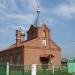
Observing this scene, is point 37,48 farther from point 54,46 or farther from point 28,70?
point 28,70

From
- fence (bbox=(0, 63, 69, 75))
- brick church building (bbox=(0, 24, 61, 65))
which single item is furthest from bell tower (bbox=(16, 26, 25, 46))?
fence (bbox=(0, 63, 69, 75))

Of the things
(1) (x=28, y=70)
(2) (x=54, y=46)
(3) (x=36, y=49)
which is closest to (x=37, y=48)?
(3) (x=36, y=49)

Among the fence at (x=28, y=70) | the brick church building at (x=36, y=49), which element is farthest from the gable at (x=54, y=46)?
the fence at (x=28, y=70)

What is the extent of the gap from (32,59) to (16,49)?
4147 millimetres

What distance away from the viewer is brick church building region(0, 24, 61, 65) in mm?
45781

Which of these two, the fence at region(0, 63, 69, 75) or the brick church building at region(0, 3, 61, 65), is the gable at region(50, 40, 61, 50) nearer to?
the brick church building at region(0, 3, 61, 65)

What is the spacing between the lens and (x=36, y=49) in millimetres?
46625

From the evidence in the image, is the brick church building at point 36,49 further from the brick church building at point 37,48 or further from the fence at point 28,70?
the fence at point 28,70

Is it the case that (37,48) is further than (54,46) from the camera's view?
No

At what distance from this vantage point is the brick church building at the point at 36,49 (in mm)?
45781

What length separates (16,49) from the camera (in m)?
48.5

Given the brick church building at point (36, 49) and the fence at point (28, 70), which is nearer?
the fence at point (28, 70)

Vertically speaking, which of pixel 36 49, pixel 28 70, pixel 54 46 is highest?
pixel 54 46

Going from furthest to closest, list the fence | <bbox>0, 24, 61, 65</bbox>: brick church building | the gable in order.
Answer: the gable
<bbox>0, 24, 61, 65</bbox>: brick church building
the fence
